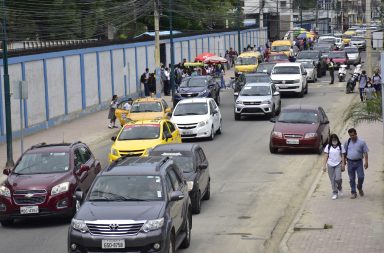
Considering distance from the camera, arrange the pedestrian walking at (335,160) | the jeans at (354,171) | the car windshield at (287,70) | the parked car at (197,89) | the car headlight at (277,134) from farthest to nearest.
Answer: the car windshield at (287,70), the parked car at (197,89), the car headlight at (277,134), the pedestrian walking at (335,160), the jeans at (354,171)

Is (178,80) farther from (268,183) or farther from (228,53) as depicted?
(268,183)

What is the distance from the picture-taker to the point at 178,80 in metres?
58.9

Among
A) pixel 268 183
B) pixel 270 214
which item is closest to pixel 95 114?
pixel 268 183

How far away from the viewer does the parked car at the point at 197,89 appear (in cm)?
4709

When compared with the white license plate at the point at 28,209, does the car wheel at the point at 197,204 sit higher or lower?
lower

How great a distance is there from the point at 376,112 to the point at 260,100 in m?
17.2

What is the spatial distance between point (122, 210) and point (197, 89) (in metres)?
32.6

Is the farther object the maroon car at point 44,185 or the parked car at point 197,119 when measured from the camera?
the parked car at point 197,119

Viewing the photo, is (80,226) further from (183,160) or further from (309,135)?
(309,135)

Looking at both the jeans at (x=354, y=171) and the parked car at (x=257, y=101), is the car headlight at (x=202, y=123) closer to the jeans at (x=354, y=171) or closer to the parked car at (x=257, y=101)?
the parked car at (x=257, y=101)

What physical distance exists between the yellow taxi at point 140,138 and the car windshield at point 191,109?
19.4 feet

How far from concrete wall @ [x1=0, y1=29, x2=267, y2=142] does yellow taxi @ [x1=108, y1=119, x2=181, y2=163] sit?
217 inches

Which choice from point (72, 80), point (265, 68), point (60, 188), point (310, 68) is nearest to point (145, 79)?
point (265, 68)

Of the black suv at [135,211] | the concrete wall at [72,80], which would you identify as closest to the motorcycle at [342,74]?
the concrete wall at [72,80]
